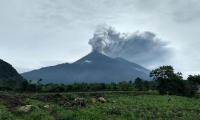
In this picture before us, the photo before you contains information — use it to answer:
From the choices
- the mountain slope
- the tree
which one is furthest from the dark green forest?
the mountain slope

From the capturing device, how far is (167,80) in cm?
6319

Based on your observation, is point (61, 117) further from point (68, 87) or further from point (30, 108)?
point (68, 87)

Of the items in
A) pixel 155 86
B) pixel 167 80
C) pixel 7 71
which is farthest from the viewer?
pixel 7 71

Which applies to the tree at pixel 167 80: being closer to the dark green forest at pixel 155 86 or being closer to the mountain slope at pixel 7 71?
the dark green forest at pixel 155 86

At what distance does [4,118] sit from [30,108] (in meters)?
3.79

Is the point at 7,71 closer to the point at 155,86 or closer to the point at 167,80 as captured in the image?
the point at 155,86

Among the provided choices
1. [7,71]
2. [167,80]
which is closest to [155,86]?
[167,80]

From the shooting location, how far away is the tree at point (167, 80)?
61.2 meters

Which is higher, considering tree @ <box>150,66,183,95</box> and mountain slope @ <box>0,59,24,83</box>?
mountain slope @ <box>0,59,24,83</box>

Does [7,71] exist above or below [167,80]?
above

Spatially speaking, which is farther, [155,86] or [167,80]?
[155,86]

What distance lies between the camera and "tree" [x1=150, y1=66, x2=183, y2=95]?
61219 millimetres

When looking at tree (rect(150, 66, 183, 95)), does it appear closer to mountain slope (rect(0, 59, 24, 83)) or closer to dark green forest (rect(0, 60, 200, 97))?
dark green forest (rect(0, 60, 200, 97))

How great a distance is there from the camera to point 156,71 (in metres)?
64.0
